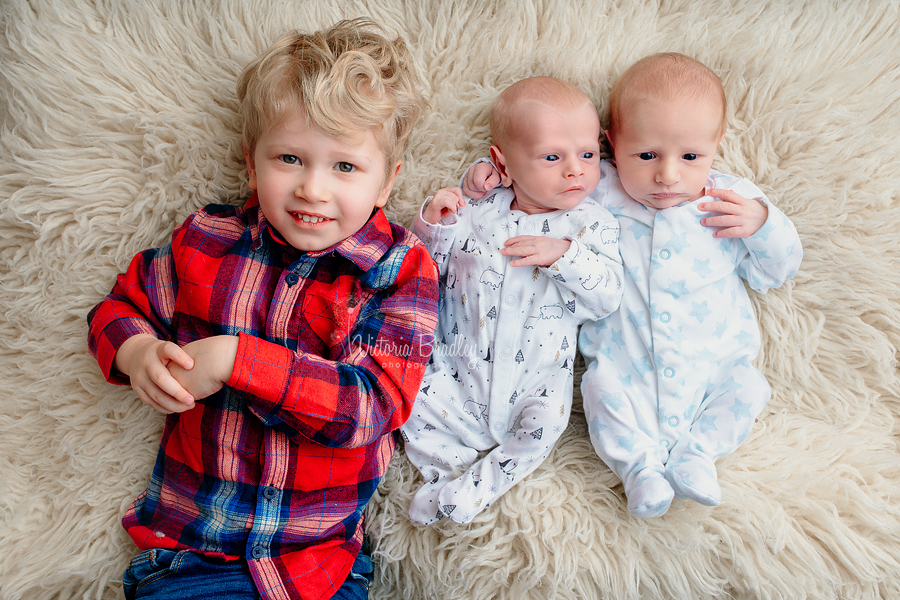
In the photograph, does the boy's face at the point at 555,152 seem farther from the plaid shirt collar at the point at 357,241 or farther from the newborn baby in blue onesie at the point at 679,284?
the plaid shirt collar at the point at 357,241

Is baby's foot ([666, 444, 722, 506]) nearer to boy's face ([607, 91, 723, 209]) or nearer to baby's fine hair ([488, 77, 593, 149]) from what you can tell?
boy's face ([607, 91, 723, 209])

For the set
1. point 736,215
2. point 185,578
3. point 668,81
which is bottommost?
point 185,578

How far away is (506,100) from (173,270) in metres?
0.83

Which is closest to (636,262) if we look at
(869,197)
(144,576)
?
(869,197)

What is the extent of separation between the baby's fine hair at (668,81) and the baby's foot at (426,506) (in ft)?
3.05

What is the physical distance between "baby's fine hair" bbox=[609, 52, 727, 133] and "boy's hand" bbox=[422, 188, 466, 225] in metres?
0.40

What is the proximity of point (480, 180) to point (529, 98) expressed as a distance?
8.3 inches

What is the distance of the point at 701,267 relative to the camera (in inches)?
55.5

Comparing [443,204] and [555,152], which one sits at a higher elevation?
[555,152]

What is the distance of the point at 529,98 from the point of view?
1.38 metres

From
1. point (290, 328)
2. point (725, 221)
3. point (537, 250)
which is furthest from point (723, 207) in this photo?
point (290, 328)

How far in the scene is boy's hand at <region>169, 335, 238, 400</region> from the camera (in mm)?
1112

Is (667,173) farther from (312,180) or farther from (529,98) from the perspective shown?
(312,180)

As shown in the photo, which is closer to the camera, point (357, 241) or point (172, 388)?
point (172, 388)
